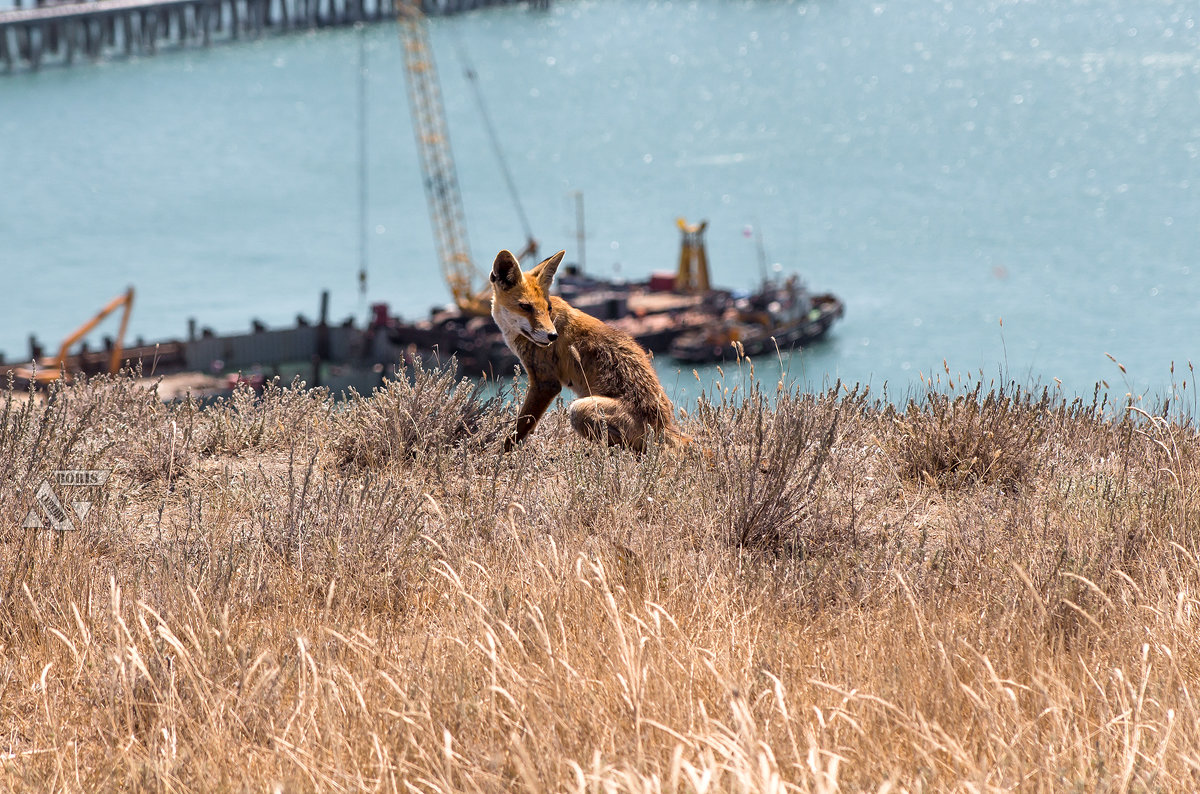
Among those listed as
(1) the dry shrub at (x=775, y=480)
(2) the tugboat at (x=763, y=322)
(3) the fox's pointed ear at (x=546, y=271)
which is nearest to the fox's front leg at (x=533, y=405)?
(3) the fox's pointed ear at (x=546, y=271)

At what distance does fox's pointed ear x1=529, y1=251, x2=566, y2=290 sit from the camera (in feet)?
19.5

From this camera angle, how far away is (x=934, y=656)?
356 centimetres

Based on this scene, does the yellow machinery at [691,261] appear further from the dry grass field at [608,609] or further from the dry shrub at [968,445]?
the dry shrub at [968,445]

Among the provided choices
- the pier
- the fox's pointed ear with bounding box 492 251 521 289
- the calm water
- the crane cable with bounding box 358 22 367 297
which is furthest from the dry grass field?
the pier

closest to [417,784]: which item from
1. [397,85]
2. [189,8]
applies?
[397,85]

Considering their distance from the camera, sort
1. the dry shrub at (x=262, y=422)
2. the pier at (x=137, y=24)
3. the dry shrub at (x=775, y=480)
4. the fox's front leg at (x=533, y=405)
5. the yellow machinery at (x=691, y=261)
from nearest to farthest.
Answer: the dry shrub at (x=775, y=480) < the fox's front leg at (x=533, y=405) < the dry shrub at (x=262, y=422) < the yellow machinery at (x=691, y=261) < the pier at (x=137, y=24)

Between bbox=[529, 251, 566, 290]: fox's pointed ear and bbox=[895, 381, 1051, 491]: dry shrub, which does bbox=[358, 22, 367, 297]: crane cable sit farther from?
bbox=[895, 381, 1051, 491]: dry shrub

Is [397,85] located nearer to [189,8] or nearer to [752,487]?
[189,8]

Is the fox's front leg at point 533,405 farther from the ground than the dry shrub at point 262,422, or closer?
farther from the ground

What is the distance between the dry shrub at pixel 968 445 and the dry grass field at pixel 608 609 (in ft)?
0.06

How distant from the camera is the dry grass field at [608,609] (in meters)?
3.06

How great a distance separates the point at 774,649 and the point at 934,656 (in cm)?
51

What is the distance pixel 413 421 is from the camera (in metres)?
6.11

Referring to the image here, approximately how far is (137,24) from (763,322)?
314 feet
